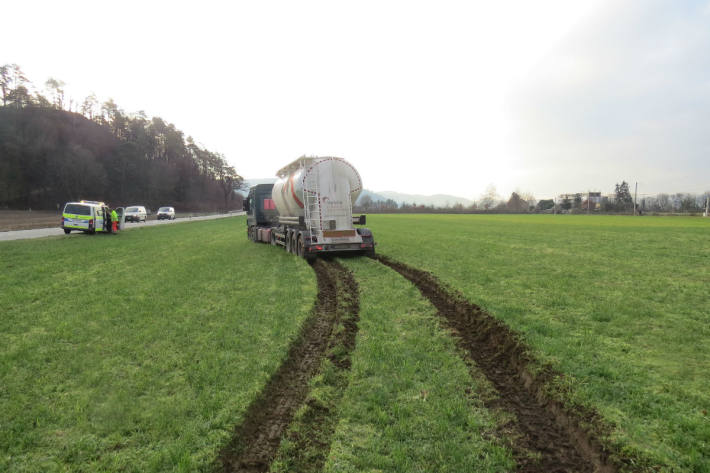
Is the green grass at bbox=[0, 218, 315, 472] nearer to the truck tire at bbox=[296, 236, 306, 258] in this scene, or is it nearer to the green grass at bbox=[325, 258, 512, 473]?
the green grass at bbox=[325, 258, 512, 473]

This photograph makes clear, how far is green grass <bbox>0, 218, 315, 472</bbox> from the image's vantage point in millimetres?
3271

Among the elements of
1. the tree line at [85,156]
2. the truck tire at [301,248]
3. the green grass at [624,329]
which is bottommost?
the green grass at [624,329]

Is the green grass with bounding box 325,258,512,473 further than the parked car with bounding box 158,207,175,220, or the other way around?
the parked car with bounding box 158,207,175,220

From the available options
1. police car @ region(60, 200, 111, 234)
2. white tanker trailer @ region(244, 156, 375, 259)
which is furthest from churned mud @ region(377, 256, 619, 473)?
police car @ region(60, 200, 111, 234)

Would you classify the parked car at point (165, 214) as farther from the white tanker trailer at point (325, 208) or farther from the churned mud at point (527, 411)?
the churned mud at point (527, 411)

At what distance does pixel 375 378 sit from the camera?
4480 millimetres

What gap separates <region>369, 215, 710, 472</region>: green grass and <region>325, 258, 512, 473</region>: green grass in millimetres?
1180

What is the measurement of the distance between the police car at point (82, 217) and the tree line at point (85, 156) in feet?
133

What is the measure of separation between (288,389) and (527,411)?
259 centimetres

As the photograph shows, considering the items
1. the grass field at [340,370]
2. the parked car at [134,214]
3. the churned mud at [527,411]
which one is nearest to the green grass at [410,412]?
the grass field at [340,370]

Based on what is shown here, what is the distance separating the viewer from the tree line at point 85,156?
55438mm

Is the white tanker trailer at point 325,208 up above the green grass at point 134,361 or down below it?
above

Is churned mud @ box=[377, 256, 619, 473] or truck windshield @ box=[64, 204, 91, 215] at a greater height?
truck windshield @ box=[64, 204, 91, 215]

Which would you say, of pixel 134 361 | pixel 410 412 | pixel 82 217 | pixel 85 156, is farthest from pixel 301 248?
pixel 85 156
